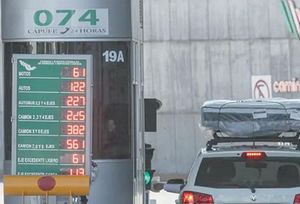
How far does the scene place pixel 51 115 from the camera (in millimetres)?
8766

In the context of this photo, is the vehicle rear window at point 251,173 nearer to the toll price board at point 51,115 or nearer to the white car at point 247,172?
the white car at point 247,172

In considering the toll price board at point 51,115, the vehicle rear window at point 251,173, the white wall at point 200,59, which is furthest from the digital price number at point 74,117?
the white wall at point 200,59

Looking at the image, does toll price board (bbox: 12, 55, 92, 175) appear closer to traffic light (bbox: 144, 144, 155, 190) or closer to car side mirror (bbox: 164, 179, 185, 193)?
car side mirror (bbox: 164, 179, 185, 193)

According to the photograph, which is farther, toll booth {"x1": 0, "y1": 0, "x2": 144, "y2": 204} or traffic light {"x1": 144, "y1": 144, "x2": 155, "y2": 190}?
traffic light {"x1": 144, "y1": 144, "x2": 155, "y2": 190}

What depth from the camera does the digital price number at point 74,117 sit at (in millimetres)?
8734

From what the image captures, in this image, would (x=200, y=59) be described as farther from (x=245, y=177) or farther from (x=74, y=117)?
(x=74, y=117)

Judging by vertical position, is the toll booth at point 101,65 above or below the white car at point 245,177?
above

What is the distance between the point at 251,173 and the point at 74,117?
7.01 feet

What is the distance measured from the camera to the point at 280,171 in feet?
30.6

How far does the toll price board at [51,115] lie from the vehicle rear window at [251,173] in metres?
1.56

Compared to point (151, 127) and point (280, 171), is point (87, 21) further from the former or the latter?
point (280, 171)

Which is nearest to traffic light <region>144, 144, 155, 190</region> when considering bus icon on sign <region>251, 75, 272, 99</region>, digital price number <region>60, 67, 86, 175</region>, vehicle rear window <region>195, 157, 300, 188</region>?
vehicle rear window <region>195, 157, 300, 188</region>

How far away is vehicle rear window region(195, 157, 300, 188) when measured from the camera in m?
9.27

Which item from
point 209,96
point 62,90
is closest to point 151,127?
point 62,90
